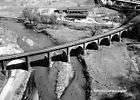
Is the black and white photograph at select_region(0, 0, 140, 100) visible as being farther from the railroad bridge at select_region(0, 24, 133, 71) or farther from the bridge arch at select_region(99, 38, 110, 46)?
the bridge arch at select_region(99, 38, 110, 46)

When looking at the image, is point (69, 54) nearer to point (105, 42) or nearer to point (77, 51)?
point (77, 51)

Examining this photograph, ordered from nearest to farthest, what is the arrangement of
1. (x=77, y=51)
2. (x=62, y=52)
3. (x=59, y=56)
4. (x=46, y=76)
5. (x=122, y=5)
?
(x=46, y=76) < (x=59, y=56) < (x=62, y=52) < (x=77, y=51) < (x=122, y=5)

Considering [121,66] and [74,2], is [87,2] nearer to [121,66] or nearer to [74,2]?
[74,2]

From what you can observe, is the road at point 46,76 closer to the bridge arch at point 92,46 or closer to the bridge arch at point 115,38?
the bridge arch at point 92,46

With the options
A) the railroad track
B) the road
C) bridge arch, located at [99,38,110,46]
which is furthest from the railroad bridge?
the railroad track

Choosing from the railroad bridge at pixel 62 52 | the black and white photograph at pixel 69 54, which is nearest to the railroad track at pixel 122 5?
the black and white photograph at pixel 69 54

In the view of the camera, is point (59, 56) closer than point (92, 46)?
Yes

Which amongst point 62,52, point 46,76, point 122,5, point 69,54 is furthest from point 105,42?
point 122,5

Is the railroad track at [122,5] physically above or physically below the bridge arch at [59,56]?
above
